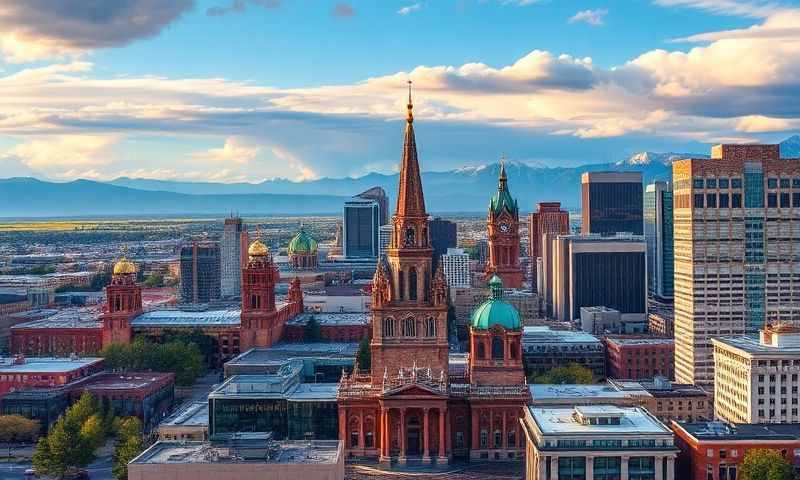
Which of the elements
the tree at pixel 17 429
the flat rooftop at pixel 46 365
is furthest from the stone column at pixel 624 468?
the flat rooftop at pixel 46 365

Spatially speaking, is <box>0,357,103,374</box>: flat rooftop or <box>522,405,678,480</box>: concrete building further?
<box>0,357,103,374</box>: flat rooftop

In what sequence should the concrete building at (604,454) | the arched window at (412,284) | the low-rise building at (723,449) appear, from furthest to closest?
the arched window at (412,284)
the low-rise building at (723,449)
the concrete building at (604,454)

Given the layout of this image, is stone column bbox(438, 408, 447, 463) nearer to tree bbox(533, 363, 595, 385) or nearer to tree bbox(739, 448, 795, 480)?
tree bbox(739, 448, 795, 480)

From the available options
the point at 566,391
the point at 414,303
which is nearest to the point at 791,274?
the point at 566,391

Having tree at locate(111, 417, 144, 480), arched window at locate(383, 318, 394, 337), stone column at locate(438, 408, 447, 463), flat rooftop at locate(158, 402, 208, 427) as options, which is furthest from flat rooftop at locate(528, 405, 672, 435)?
flat rooftop at locate(158, 402, 208, 427)

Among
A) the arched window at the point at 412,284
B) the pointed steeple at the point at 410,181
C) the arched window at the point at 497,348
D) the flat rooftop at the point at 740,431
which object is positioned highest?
the pointed steeple at the point at 410,181

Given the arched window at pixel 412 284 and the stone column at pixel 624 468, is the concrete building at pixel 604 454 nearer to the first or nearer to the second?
the stone column at pixel 624 468
